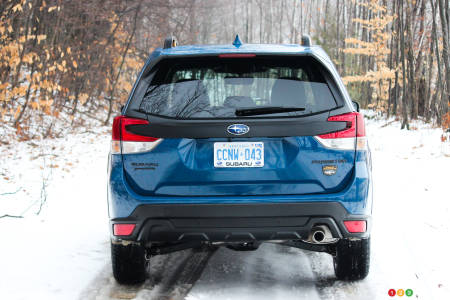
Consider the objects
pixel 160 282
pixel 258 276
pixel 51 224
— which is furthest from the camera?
pixel 51 224

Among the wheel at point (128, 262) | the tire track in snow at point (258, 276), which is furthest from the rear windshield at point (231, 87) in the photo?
the tire track in snow at point (258, 276)

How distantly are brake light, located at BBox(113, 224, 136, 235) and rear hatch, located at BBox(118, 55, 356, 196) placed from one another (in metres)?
0.25

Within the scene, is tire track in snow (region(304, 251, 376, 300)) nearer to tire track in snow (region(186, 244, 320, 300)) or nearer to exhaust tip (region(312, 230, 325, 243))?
tire track in snow (region(186, 244, 320, 300))

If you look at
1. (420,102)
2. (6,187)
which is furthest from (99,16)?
(420,102)

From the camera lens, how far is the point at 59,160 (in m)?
11.4

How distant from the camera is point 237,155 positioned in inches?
137

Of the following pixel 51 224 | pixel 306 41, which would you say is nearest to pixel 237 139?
pixel 306 41

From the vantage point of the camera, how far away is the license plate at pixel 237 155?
11.4 feet

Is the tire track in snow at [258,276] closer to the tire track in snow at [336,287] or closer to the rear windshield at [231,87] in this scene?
the tire track in snow at [336,287]

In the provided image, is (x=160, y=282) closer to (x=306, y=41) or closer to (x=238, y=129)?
(x=238, y=129)

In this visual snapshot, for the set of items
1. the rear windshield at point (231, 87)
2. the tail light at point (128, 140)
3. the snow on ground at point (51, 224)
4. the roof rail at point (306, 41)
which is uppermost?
the roof rail at point (306, 41)

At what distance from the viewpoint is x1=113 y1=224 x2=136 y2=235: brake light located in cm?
364

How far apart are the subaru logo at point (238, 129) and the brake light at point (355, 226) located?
0.94 metres

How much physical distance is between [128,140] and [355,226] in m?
1.67
